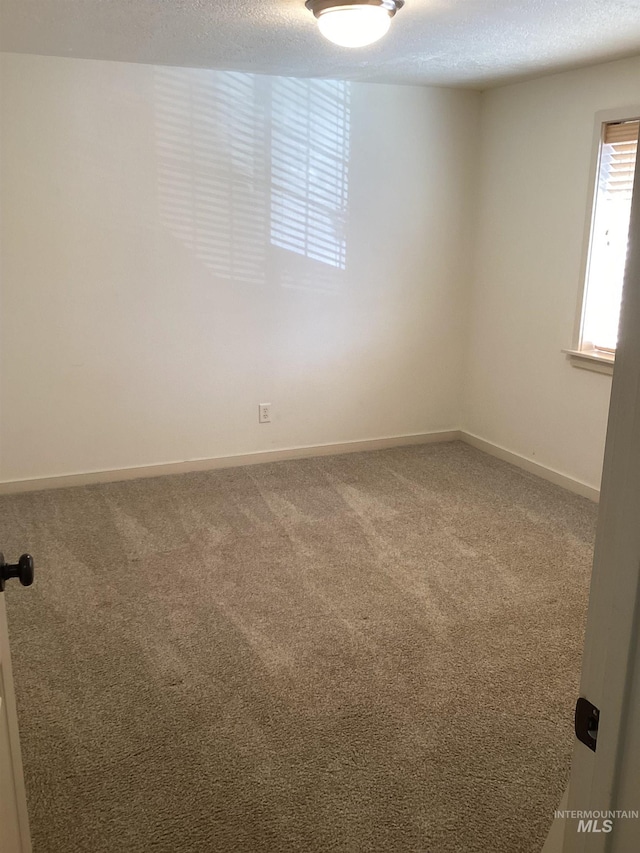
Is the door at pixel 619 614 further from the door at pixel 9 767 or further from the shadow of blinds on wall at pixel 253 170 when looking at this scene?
the shadow of blinds on wall at pixel 253 170

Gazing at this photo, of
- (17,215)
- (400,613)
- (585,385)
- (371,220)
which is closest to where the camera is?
(400,613)

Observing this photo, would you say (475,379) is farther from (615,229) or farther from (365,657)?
(365,657)

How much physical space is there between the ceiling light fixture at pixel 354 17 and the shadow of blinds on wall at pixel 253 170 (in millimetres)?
1310

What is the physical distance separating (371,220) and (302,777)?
10.8 ft

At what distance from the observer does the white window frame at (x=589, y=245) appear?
3.48 m

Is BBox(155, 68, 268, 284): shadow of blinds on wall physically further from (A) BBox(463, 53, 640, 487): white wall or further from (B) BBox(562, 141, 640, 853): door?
(B) BBox(562, 141, 640, 853): door

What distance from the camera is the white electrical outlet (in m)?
4.40

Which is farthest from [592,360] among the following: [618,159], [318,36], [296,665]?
[296,665]

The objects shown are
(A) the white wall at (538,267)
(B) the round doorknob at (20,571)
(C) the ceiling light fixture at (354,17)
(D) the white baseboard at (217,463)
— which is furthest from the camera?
(D) the white baseboard at (217,463)

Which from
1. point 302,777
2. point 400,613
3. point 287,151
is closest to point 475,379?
point 287,151

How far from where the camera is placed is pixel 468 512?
147 inches

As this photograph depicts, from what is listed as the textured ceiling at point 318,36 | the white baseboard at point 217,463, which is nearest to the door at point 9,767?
the textured ceiling at point 318,36

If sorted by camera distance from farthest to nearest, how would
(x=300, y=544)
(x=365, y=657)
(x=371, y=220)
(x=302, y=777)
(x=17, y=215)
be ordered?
(x=371, y=220) → (x=17, y=215) → (x=300, y=544) → (x=365, y=657) → (x=302, y=777)

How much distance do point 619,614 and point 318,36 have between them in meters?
2.94
